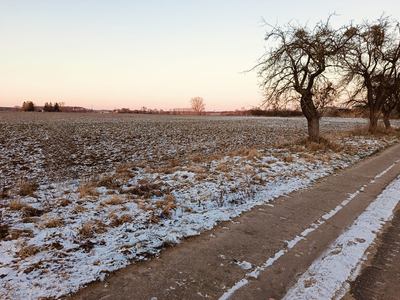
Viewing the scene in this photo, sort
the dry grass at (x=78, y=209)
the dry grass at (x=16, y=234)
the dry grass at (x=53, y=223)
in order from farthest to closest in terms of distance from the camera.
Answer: the dry grass at (x=78, y=209), the dry grass at (x=53, y=223), the dry grass at (x=16, y=234)

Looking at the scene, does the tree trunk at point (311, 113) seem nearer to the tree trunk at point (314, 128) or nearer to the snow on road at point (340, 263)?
the tree trunk at point (314, 128)

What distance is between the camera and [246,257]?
3.70m

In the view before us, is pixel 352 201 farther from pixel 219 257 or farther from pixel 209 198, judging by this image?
pixel 219 257

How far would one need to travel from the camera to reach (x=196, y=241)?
4.19m

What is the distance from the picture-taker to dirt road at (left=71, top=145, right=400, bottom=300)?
2977 millimetres

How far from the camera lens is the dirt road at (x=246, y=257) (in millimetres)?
2977

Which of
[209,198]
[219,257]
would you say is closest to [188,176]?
[209,198]

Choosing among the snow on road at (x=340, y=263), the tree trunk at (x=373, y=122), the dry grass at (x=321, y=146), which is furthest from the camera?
the tree trunk at (x=373, y=122)

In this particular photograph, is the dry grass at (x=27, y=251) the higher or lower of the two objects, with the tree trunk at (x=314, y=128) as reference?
lower

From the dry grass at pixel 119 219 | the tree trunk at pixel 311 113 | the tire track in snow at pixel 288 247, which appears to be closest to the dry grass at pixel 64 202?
the dry grass at pixel 119 219

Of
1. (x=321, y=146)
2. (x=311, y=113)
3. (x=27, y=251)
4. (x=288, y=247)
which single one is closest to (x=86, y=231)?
(x=27, y=251)

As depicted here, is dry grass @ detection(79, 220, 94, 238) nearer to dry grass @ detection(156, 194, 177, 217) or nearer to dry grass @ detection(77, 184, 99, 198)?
dry grass @ detection(156, 194, 177, 217)

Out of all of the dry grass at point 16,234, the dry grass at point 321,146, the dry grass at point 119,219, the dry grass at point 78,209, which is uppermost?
the dry grass at point 321,146

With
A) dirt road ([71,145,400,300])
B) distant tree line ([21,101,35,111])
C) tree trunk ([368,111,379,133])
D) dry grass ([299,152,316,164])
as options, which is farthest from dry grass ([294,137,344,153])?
distant tree line ([21,101,35,111])
